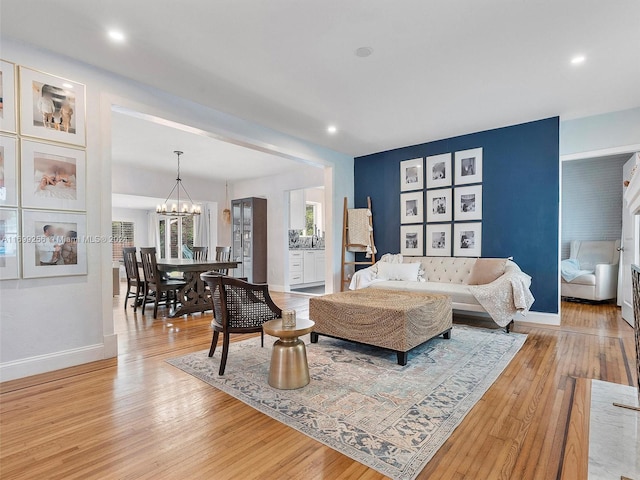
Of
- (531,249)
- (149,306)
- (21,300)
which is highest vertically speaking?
(531,249)

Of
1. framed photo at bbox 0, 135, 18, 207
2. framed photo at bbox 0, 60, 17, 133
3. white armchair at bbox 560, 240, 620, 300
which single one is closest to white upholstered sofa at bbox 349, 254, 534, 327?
white armchair at bbox 560, 240, 620, 300

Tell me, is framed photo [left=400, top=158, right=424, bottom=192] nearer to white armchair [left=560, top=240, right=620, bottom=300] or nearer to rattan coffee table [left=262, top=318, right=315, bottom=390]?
white armchair [left=560, top=240, right=620, bottom=300]

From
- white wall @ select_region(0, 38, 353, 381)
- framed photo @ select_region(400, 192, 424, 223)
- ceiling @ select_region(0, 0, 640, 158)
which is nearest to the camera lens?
ceiling @ select_region(0, 0, 640, 158)

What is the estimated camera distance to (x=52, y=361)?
2.74m

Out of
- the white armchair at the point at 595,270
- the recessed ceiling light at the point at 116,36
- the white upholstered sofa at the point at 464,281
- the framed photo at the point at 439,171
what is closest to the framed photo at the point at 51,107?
the recessed ceiling light at the point at 116,36

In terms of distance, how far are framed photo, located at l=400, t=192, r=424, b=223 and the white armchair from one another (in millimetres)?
3022

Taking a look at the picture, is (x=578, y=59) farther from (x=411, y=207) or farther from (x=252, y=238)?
(x=252, y=238)

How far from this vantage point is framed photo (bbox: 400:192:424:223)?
5.39 m

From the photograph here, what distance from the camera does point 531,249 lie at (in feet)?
14.4

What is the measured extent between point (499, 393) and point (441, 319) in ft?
3.45

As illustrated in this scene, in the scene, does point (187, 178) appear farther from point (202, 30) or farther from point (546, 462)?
point (546, 462)

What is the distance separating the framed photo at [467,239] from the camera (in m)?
4.84

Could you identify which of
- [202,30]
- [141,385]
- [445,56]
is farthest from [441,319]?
[202,30]

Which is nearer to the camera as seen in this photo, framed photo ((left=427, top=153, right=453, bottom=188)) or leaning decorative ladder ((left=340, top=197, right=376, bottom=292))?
framed photo ((left=427, top=153, right=453, bottom=188))
